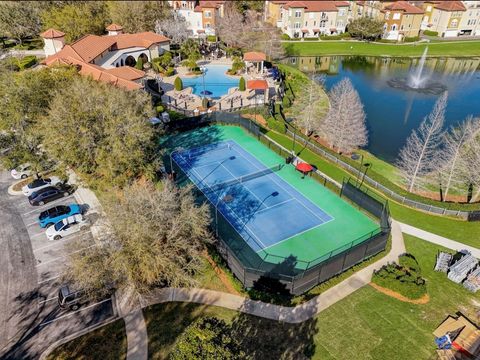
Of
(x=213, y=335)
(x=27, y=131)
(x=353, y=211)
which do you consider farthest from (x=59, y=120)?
(x=353, y=211)

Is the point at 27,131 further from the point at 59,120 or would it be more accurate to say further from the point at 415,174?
the point at 415,174

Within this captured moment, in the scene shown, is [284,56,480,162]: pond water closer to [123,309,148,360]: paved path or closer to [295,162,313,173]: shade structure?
[295,162,313,173]: shade structure

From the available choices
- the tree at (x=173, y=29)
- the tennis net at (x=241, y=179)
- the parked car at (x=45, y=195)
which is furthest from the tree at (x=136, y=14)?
the tennis net at (x=241, y=179)

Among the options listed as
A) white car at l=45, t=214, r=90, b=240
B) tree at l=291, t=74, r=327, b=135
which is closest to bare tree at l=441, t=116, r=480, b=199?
tree at l=291, t=74, r=327, b=135

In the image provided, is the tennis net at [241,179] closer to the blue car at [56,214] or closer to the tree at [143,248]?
the tree at [143,248]

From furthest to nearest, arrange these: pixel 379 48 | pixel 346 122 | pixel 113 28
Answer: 1. pixel 379 48
2. pixel 113 28
3. pixel 346 122

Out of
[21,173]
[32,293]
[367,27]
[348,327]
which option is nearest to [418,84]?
[367,27]

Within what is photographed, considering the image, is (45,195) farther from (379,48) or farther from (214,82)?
(379,48)
